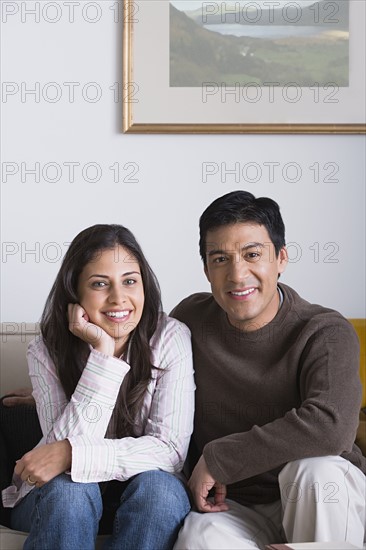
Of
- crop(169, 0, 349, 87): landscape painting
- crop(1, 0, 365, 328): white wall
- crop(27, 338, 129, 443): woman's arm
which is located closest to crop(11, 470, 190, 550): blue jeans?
crop(27, 338, 129, 443): woman's arm

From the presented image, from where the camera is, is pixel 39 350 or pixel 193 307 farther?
pixel 193 307

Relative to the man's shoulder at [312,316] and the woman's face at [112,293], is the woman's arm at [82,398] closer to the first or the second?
the woman's face at [112,293]

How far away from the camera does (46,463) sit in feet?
6.36

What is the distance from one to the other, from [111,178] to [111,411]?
3.52 feet

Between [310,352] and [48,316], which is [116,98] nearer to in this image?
[48,316]

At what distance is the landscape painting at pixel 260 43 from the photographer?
A: 288 centimetres

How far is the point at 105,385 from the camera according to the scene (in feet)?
6.68

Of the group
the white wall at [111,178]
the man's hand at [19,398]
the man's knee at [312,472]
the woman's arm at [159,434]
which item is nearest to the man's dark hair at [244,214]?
the woman's arm at [159,434]

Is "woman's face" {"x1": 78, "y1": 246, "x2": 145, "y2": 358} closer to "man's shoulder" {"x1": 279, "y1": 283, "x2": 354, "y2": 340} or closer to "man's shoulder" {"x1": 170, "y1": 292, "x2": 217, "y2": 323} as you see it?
"man's shoulder" {"x1": 170, "y1": 292, "x2": 217, "y2": 323}

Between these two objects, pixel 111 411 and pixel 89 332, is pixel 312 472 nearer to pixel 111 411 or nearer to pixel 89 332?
pixel 111 411

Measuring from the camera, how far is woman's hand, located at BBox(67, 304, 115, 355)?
208cm

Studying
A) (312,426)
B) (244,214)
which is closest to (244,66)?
(244,214)

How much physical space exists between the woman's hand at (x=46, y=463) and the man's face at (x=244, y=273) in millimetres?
486

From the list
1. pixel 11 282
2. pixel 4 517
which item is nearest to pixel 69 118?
pixel 11 282
